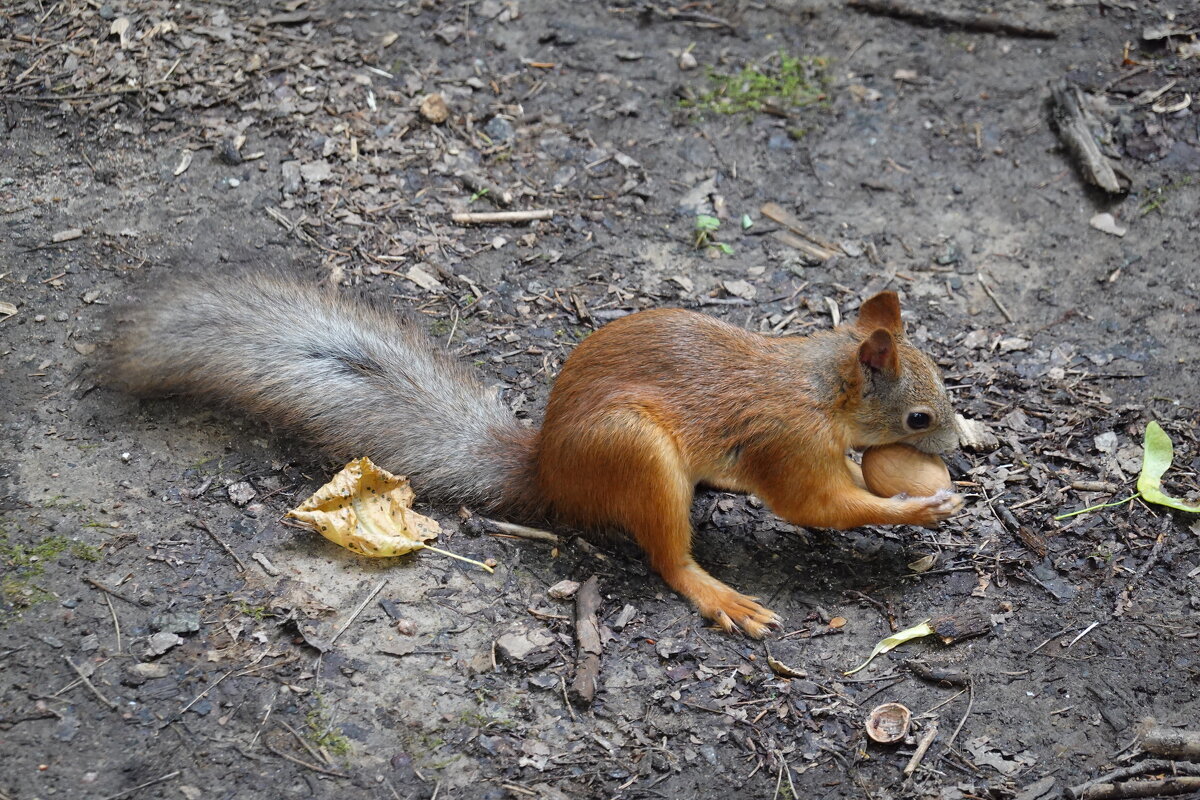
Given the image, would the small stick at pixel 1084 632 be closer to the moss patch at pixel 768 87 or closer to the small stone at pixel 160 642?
the small stone at pixel 160 642

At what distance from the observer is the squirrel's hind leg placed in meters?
3.62

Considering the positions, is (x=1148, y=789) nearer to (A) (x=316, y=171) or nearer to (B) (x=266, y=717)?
(B) (x=266, y=717)

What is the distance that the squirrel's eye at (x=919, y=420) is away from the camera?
386 cm

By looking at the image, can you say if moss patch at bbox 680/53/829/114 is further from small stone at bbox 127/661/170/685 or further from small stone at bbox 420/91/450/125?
small stone at bbox 127/661/170/685

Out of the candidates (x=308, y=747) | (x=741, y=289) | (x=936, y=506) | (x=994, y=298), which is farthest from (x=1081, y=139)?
(x=308, y=747)

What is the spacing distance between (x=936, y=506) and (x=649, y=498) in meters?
1.09

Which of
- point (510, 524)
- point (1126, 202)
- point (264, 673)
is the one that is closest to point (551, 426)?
point (510, 524)

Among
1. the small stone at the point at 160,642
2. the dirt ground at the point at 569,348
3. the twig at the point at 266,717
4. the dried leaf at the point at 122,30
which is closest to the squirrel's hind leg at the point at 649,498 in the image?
the dirt ground at the point at 569,348

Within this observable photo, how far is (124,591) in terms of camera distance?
3.33 m

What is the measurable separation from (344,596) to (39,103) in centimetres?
343

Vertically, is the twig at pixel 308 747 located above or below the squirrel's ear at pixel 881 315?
below

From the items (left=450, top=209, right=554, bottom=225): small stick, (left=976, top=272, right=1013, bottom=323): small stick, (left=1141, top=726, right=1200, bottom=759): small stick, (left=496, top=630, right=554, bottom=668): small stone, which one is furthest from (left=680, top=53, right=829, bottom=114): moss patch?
(left=1141, top=726, right=1200, bottom=759): small stick

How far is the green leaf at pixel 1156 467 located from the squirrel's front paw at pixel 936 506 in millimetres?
945

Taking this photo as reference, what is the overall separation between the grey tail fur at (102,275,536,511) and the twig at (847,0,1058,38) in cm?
407
